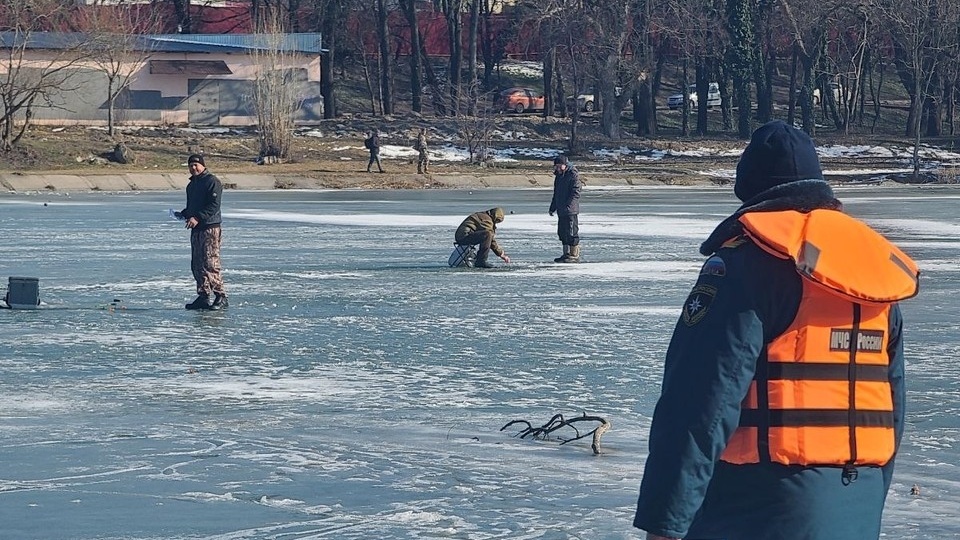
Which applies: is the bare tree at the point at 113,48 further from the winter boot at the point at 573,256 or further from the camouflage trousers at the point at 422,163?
the winter boot at the point at 573,256

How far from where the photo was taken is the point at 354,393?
1057 centimetres

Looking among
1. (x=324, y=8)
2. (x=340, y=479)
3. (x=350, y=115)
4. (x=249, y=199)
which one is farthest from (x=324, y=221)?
(x=324, y=8)

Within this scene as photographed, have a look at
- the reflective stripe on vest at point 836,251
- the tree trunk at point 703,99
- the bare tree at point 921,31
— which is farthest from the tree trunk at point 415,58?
the reflective stripe on vest at point 836,251

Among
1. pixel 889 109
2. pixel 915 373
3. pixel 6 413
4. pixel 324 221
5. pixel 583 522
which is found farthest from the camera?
pixel 889 109

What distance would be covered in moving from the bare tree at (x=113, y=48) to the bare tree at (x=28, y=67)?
71cm

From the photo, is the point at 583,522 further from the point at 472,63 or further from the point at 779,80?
the point at 779,80

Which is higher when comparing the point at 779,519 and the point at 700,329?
the point at 700,329

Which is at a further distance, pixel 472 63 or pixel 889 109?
pixel 889 109

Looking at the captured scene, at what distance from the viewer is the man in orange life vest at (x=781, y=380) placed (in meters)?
3.43

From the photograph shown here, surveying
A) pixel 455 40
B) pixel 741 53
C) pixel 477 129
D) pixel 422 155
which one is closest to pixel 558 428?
pixel 422 155

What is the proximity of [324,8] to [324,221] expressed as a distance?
151 feet

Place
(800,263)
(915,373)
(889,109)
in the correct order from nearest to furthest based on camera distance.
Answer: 1. (800,263)
2. (915,373)
3. (889,109)

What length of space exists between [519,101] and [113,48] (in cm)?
2433

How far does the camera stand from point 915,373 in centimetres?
1134
